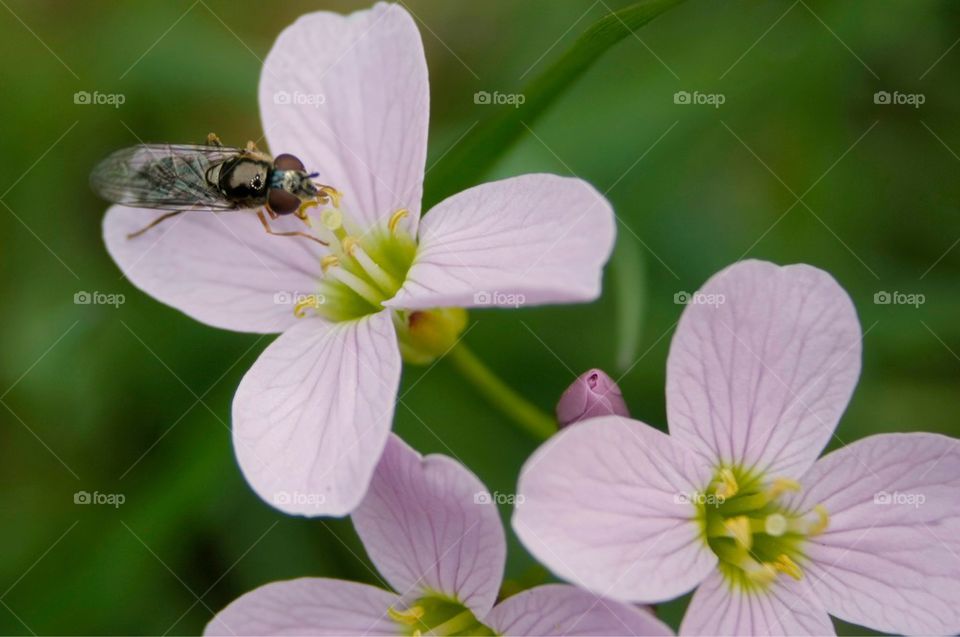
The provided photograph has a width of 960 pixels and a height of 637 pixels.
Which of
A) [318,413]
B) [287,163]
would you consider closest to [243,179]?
[287,163]

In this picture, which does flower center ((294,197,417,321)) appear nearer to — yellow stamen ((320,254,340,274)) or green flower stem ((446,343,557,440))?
yellow stamen ((320,254,340,274))

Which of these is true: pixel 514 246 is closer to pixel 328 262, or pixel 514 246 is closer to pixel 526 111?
pixel 328 262

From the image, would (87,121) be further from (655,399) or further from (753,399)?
(753,399)

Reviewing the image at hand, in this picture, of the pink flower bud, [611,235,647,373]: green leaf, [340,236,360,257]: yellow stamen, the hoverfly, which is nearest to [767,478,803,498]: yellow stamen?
the pink flower bud

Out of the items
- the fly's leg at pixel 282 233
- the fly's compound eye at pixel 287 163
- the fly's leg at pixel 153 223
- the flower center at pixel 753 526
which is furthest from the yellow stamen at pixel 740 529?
the fly's leg at pixel 153 223

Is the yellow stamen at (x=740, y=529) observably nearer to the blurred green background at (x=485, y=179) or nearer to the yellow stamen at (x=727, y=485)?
the yellow stamen at (x=727, y=485)

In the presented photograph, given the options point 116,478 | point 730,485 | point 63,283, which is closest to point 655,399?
point 730,485
